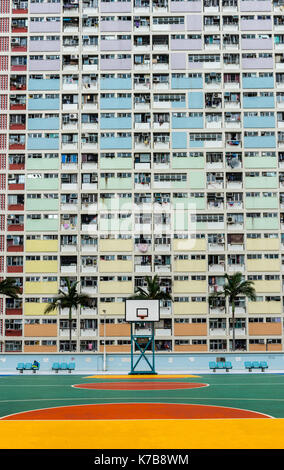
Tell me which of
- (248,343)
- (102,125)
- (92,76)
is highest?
(92,76)

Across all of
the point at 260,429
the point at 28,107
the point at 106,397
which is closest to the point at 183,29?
the point at 28,107

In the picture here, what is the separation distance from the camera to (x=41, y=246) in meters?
72.3

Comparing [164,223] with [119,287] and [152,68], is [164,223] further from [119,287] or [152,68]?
[152,68]

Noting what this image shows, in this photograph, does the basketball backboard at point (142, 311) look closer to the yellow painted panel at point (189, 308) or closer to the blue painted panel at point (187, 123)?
the yellow painted panel at point (189, 308)

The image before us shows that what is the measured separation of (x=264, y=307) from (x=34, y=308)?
28712 mm

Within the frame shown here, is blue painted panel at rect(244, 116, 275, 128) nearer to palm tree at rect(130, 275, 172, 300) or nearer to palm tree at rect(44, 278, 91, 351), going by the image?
palm tree at rect(130, 275, 172, 300)

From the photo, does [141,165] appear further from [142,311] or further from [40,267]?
[142,311]

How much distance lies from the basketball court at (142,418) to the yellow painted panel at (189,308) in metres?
42.2

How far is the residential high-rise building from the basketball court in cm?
4248

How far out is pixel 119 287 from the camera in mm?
71125

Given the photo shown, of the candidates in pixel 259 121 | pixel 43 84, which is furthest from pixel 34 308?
pixel 259 121
